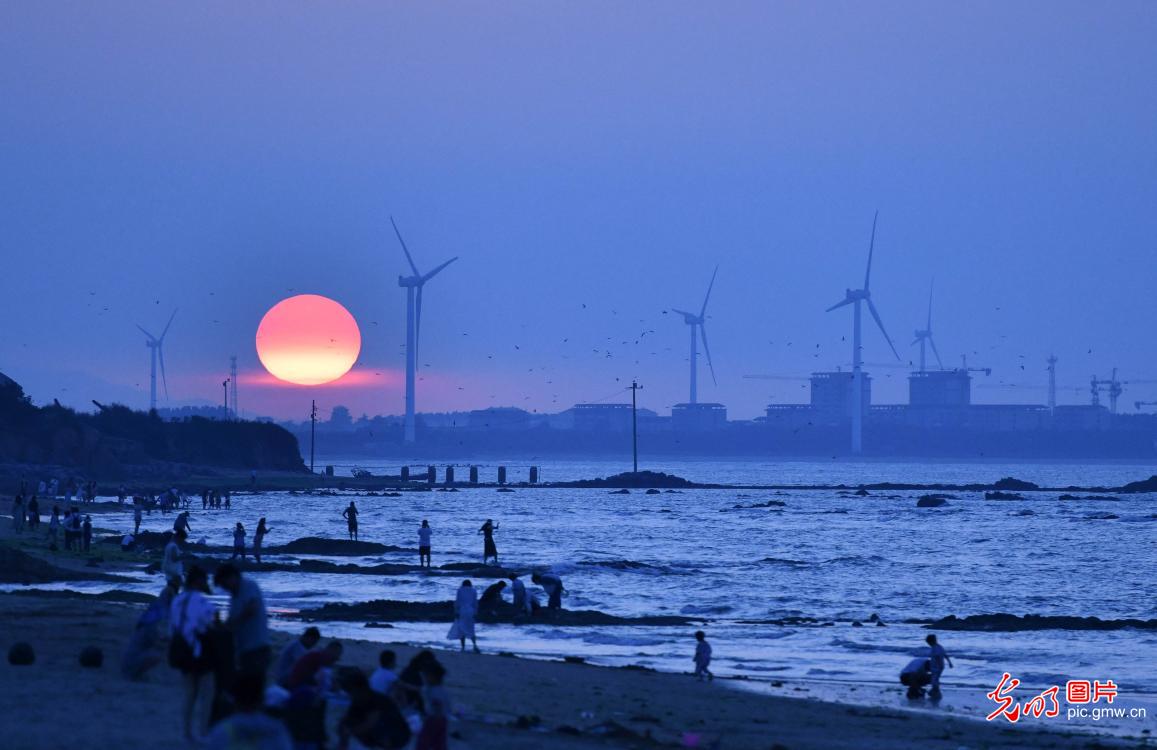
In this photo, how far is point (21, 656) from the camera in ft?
47.8

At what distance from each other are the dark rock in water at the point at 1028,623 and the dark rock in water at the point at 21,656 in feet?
59.1

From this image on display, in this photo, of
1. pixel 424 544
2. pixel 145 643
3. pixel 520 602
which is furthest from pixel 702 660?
pixel 424 544

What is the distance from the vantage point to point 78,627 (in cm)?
1739

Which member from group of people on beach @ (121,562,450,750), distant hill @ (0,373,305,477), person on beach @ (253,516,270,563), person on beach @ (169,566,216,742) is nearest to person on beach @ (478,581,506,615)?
person on beach @ (253,516,270,563)

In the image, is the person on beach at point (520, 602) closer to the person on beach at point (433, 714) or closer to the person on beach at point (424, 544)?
the person on beach at point (424, 544)

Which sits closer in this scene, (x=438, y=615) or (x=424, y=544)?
(x=438, y=615)

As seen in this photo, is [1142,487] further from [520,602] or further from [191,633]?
[191,633]

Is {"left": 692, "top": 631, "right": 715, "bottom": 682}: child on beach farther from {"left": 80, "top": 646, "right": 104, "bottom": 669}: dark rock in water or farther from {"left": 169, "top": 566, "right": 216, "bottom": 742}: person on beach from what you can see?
{"left": 169, "top": 566, "right": 216, "bottom": 742}: person on beach

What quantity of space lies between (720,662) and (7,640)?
1053 cm

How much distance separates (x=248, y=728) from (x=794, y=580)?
107 feet

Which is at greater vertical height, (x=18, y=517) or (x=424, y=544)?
(x=18, y=517)

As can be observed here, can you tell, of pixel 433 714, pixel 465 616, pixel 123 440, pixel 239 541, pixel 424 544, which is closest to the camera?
pixel 433 714

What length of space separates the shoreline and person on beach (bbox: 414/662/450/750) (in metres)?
1.20

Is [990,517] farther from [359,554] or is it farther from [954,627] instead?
[954,627]
